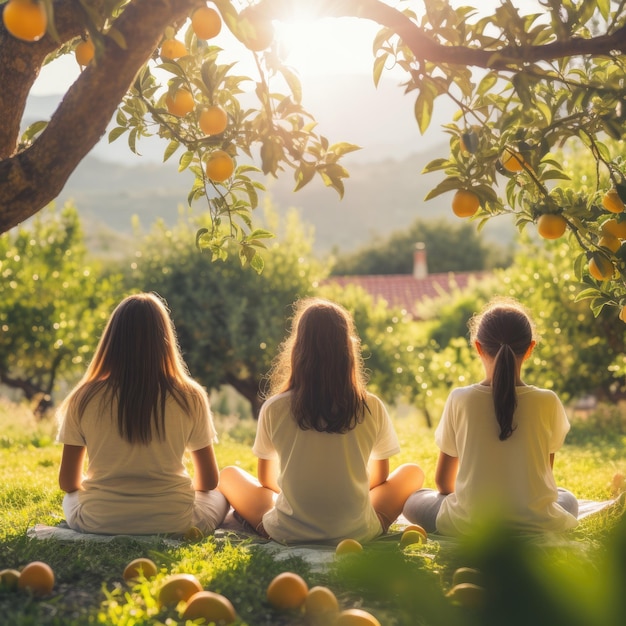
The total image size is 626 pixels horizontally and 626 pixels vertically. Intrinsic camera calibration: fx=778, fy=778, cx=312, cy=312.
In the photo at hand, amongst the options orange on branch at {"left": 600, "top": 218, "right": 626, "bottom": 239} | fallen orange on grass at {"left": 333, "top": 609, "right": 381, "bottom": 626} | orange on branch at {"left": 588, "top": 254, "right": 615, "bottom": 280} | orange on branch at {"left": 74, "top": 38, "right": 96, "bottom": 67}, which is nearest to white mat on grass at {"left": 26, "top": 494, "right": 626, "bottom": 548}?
fallen orange on grass at {"left": 333, "top": 609, "right": 381, "bottom": 626}

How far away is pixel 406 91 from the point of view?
2.47 meters

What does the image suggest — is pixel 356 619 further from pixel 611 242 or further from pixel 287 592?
pixel 611 242

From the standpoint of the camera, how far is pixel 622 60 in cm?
238

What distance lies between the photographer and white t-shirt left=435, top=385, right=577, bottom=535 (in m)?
3.09

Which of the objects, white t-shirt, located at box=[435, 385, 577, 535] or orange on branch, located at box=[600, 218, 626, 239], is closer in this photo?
orange on branch, located at box=[600, 218, 626, 239]

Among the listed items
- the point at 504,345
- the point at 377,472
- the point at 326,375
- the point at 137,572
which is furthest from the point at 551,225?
the point at 137,572

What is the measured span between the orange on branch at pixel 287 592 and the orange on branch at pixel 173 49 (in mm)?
1759

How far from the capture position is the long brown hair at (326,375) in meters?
3.14

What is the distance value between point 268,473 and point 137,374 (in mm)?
845

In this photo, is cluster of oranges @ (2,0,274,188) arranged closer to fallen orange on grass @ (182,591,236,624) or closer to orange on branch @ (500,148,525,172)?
orange on branch @ (500,148,525,172)

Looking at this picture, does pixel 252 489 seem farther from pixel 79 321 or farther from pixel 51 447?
pixel 79 321

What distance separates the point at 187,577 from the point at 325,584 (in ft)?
1.52

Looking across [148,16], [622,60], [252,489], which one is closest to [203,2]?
[148,16]

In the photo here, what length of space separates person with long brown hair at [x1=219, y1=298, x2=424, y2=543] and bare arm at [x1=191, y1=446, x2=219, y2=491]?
28 cm
